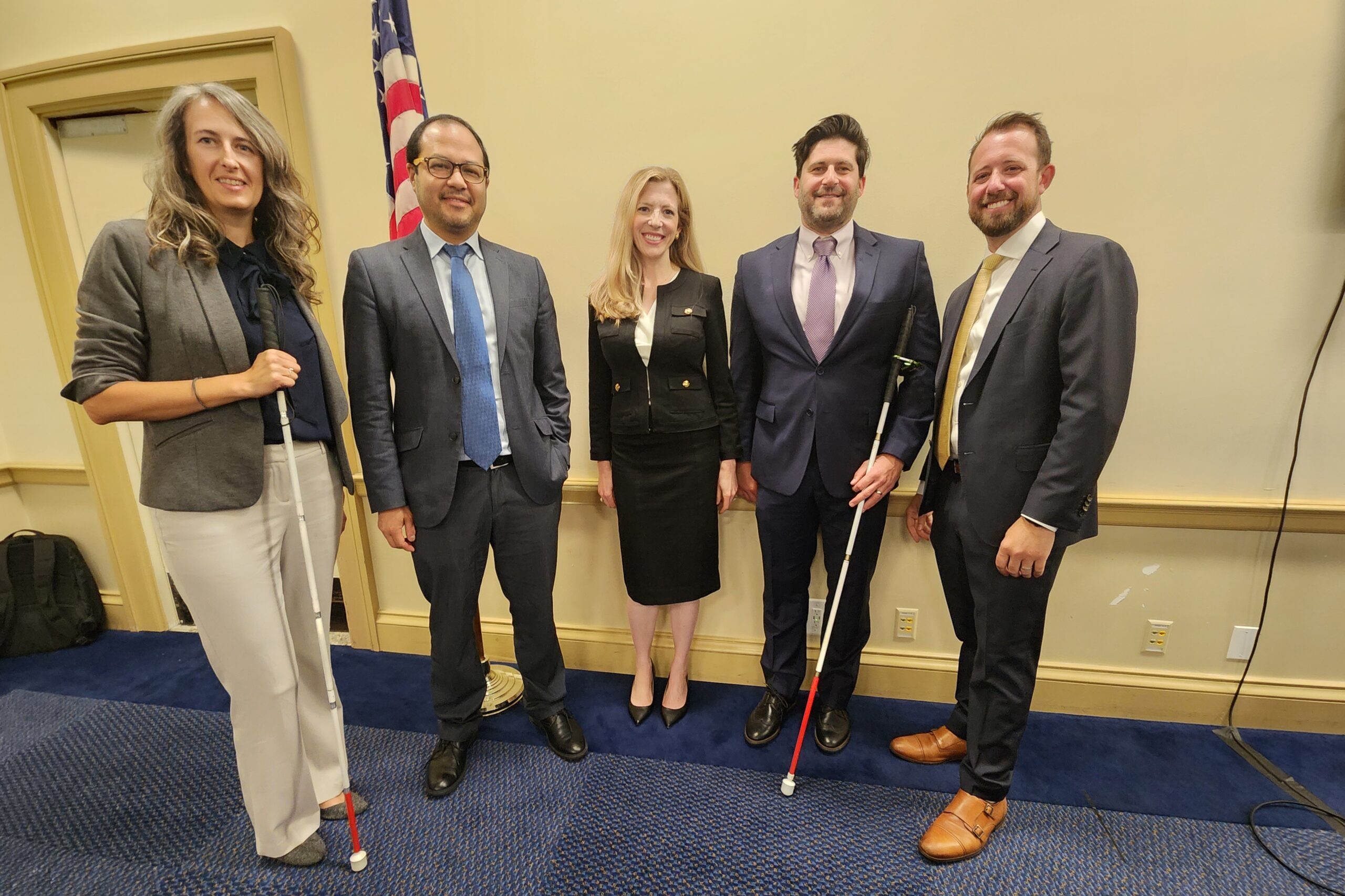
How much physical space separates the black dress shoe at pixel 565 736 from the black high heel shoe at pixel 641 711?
8.0 inches

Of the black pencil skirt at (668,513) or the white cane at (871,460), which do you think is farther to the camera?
the black pencil skirt at (668,513)

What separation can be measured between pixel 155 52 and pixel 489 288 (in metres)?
1.85

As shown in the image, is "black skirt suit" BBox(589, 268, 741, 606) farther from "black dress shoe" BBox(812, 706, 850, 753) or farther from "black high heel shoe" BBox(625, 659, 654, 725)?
"black dress shoe" BBox(812, 706, 850, 753)

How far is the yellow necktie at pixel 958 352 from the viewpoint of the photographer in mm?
1560

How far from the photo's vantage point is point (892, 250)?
5.66 feet

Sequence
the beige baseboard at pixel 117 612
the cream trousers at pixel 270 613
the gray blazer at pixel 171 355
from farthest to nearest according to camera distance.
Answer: the beige baseboard at pixel 117 612 < the cream trousers at pixel 270 613 < the gray blazer at pixel 171 355

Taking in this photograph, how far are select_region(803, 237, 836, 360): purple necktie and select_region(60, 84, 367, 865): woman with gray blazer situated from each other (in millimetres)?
1415

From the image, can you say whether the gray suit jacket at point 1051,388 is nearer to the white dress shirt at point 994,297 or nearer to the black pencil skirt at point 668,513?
the white dress shirt at point 994,297

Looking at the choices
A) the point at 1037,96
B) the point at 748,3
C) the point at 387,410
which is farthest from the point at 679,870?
the point at 748,3

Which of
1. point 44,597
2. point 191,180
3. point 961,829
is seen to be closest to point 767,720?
point 961,829

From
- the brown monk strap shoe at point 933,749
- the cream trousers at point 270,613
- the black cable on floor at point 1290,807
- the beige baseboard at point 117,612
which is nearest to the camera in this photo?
the cream trousers at point 270,613

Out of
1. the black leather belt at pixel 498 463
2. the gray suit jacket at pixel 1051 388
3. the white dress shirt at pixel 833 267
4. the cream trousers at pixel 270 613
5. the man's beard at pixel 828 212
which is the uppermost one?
the man's beard at pixel 828 212

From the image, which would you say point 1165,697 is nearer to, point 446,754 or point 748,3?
point 446,754

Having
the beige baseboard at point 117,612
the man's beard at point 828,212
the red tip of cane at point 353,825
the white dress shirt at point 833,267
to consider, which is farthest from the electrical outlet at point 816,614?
the beige baseboard at point 117,612
